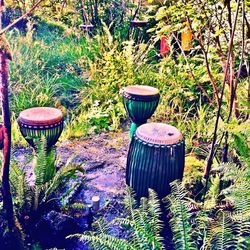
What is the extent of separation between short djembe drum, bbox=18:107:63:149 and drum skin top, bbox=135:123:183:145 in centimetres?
58

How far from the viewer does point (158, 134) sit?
230 centimetres

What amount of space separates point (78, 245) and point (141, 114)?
1.19m

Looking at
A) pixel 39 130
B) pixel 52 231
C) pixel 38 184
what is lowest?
pixel 52 231

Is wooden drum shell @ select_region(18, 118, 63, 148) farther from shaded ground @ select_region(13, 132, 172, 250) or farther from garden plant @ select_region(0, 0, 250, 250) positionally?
shaded ground @ select_region(13, 132, 172, 250)

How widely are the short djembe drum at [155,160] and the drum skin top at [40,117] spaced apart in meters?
0.57

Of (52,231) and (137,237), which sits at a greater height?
(137,237)

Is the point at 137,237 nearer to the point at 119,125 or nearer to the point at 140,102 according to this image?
the point at 140,102

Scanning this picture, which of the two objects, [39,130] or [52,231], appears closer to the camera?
[52,231]

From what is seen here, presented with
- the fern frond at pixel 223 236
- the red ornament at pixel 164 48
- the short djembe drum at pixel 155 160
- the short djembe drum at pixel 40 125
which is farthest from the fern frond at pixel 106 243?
the red ornament at pixel 164 48

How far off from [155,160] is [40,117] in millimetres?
835

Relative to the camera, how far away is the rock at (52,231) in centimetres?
217

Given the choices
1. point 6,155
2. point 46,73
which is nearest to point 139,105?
point 6,155

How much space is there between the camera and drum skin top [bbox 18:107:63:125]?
247 centimetres

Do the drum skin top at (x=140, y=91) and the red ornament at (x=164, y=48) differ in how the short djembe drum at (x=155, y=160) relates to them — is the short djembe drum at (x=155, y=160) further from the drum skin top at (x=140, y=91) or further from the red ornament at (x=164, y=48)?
the red ornament at (x=164, y=48)
